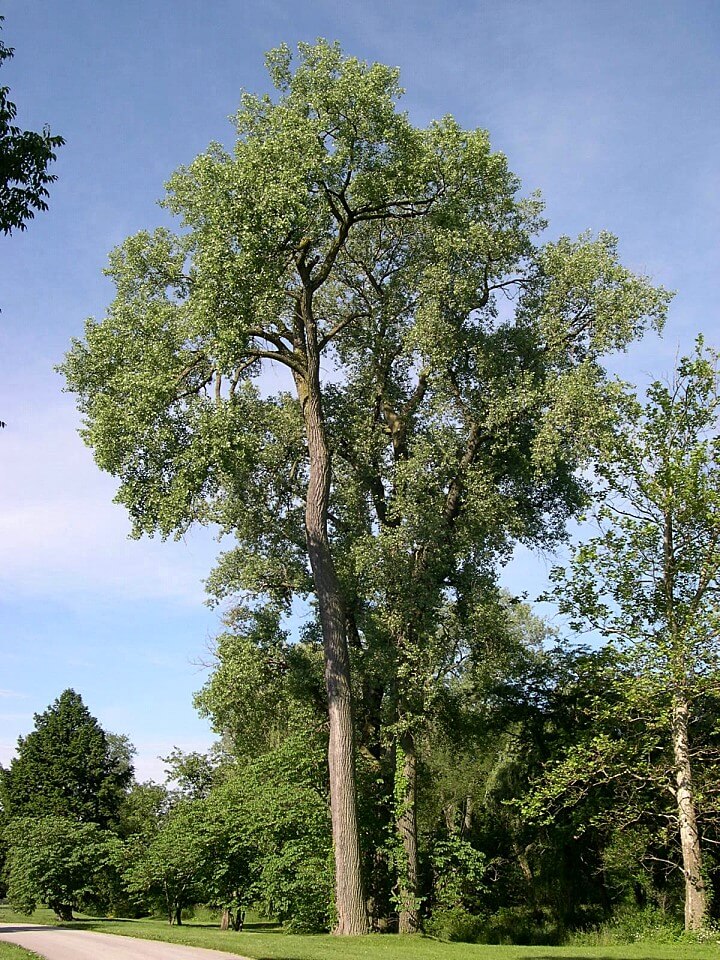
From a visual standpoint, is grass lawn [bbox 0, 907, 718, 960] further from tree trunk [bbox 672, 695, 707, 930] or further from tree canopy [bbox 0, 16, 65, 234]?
tree canopy [bbox 0, 16, 65, 234]

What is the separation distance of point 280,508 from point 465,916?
1355 centimetres

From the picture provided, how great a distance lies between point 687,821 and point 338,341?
15761mm

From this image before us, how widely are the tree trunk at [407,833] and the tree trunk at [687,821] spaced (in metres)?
6.48

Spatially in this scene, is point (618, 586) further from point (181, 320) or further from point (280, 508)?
point (181, 320)

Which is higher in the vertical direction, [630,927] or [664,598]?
[664,598]

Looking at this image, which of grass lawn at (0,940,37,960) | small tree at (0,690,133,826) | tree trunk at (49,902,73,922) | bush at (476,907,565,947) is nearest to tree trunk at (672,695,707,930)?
bush at (476,907,565,947)

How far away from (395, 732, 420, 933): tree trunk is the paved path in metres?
6.48

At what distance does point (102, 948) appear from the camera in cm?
1611

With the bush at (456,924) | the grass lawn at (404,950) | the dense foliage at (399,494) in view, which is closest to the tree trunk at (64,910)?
the dense foliage at (399,494)

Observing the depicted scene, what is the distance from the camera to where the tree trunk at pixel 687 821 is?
19.7 m

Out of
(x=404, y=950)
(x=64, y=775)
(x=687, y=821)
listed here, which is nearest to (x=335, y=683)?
(x=404, y=950)

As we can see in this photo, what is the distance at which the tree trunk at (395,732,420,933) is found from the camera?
2138cm

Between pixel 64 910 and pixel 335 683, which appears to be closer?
pixel 335 683

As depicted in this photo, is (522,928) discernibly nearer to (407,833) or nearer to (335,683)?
(407,833)
